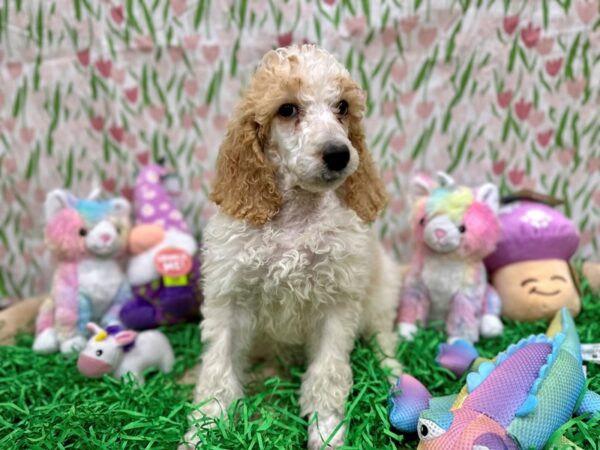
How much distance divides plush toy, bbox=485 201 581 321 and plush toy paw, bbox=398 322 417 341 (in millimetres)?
467

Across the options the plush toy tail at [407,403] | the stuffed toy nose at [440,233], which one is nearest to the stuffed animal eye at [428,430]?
the plush toy tail at [407,403]

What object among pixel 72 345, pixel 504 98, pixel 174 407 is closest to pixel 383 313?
pixel 174 407

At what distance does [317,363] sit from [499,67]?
174 centimetres

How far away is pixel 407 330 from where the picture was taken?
252 centimetres

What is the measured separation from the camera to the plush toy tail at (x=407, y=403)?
184cm

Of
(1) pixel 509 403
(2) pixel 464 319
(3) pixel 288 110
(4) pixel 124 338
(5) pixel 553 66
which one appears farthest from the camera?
(5) pixel 553 66

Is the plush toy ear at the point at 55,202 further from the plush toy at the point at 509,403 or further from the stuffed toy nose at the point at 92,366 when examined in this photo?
the plush toy at the point at 509,403

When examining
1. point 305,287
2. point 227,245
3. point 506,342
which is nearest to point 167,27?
point 227,245

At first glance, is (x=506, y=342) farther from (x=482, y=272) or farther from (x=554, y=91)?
(x=554, y=91)

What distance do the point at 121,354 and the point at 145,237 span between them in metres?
0.62

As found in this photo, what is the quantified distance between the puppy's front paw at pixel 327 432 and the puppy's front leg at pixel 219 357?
323mm

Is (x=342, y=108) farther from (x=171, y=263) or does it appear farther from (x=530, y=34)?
(x=530, y=34)

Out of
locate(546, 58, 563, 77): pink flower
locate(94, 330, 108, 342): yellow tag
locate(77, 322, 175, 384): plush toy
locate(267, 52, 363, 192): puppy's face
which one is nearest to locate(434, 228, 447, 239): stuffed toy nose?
locate(267, 52, 363, 192): puppy's face

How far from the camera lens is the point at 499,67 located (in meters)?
2.69
